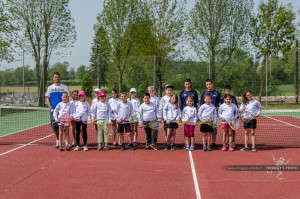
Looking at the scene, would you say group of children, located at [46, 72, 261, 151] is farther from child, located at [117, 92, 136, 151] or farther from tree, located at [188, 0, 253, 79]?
tree, located at [188, 0, 253, 79]

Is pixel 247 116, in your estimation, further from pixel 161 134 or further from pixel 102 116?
pixel 161 134

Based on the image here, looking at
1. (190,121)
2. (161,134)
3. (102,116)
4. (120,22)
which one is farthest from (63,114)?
(120,22)

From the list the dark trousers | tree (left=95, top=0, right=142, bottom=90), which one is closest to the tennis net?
the dark trousers

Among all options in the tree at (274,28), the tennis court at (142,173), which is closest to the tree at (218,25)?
the tree at (274,28)

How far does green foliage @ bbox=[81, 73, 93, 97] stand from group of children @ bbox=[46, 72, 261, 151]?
9.94 meters

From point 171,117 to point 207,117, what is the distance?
0.85 metres

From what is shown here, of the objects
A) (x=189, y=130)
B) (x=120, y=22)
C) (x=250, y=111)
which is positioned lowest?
(x=189, y=130)

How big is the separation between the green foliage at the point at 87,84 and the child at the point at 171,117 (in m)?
10.5

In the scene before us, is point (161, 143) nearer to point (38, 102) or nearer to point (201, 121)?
point (201, 121)

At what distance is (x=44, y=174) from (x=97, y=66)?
40.4 feet

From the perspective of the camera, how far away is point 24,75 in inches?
818

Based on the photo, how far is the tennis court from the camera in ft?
18.5

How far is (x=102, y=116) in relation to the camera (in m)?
9.38

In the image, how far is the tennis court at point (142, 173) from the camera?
18.5 feet
